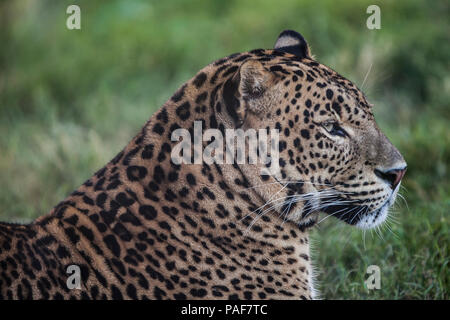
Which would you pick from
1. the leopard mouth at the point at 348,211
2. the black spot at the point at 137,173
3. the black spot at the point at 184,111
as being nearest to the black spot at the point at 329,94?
the leopard mouth at the point at 348,211

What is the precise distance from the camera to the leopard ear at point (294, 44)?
488 centimetres


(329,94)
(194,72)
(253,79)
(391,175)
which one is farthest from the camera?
(194,72)

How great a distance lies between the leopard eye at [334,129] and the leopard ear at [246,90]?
0.47m

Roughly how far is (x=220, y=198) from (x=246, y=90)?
708 millimetres

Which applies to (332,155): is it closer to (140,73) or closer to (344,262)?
(344,262)

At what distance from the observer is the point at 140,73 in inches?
456

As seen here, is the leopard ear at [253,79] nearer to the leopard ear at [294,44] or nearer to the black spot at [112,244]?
the leopard ear at [294,44]

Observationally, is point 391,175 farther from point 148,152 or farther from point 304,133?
point 148,152

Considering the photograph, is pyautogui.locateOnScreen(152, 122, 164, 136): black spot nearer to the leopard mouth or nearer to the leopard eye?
the leopard eye

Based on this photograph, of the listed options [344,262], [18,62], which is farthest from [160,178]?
[18,62]

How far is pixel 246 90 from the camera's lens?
417cm

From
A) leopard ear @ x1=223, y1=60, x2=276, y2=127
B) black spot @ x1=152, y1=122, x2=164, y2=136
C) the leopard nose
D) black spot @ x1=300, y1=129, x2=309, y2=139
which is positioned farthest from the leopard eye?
black spot @ x1=152, y1=122, x2=164, y2=136

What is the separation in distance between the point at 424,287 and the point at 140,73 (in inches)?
285

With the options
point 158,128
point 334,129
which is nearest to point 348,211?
point 334,129
